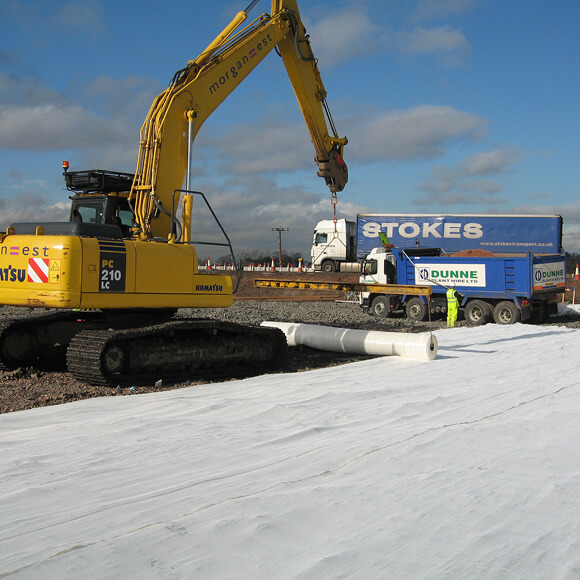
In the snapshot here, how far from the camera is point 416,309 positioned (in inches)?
801

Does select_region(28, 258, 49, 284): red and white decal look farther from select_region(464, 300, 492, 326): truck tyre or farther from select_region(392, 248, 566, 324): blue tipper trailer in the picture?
select_region(464, 300, 492, 326): truck tyre

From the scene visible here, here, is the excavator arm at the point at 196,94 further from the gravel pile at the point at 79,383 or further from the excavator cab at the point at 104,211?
the gravel pile at the point at 79,383

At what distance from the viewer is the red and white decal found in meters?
7.42

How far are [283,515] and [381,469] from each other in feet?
3.47

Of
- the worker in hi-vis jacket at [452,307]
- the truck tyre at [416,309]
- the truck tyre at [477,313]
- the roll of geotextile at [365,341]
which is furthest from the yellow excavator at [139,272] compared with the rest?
the truck tyre at [416,309]

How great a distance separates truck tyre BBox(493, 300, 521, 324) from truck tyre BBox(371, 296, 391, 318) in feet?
11.4

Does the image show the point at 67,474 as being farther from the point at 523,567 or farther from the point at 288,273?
the point at 288,273

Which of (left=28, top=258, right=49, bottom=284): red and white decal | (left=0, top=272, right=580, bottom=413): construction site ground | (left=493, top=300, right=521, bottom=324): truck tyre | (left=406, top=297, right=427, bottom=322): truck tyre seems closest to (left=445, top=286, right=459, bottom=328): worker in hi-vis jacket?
(left=0, top=272, right=580, bottom=413): construction site ground

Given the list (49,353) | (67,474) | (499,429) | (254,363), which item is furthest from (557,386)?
(49,353)

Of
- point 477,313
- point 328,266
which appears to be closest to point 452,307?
point 477,313

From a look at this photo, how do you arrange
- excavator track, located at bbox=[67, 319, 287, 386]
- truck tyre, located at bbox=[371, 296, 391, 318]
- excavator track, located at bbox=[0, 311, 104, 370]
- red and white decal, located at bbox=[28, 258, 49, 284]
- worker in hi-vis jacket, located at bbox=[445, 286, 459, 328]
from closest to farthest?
red and white decal, located at bbox=[28, 258, 49, 284]
excavator track, located at bbox=[67, 319, 287, 386]
excavator track, located at bbox=[0, 311, 104, 370]
worker in hi-vis jacket, located at bbox=[445, 286, 459, 328]
truck tyre, located at bbox=[371, 296, 391, 318]

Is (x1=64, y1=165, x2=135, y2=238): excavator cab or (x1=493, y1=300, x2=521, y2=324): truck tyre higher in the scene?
A: (x1=64, y1=165, x2=135, y2=238): excavator cab

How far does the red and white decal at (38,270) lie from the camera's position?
7.42m

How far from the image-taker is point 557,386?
25.0 ft
